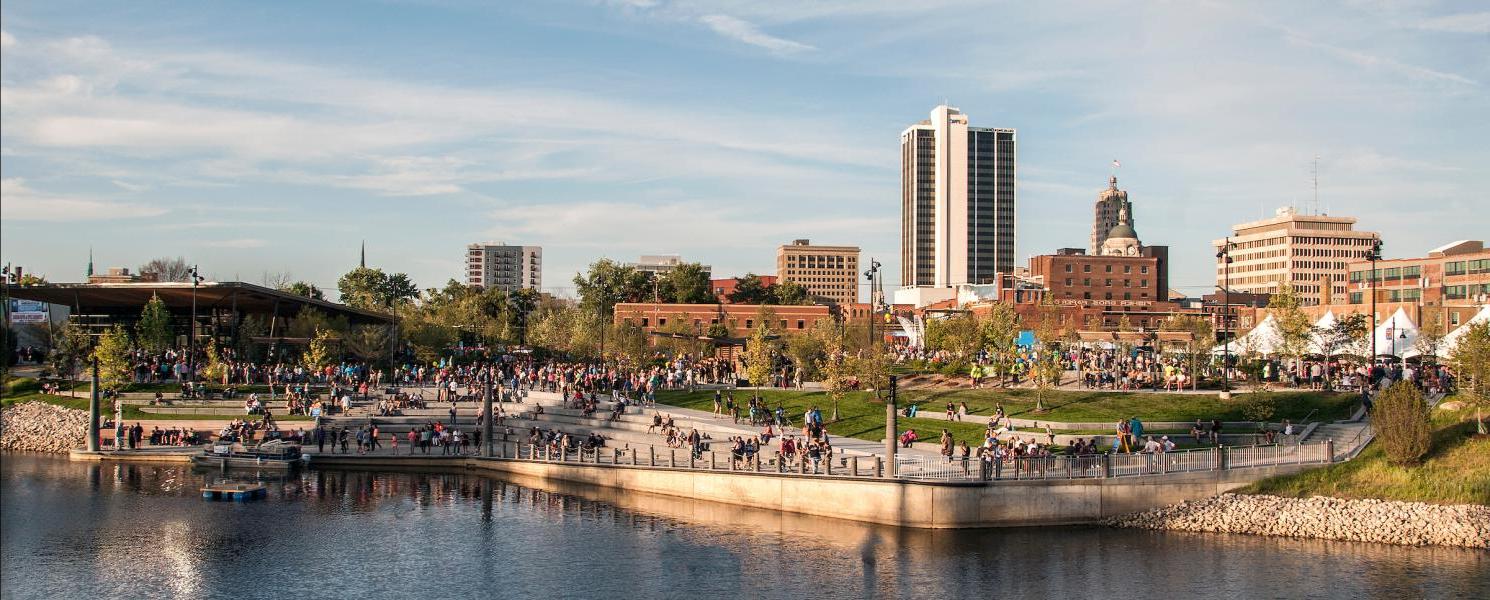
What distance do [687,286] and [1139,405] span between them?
8464cm

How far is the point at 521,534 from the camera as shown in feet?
122

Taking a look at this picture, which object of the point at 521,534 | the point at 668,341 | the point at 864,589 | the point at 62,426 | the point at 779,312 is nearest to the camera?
the point at 864,589

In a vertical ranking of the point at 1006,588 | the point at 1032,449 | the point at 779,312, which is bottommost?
the point at 1006,588

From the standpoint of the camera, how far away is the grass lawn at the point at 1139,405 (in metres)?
46.4

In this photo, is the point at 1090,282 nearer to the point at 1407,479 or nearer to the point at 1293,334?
the point at 1293,334

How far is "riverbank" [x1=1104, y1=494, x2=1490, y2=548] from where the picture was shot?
3566 centimetres

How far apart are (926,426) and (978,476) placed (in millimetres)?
10915

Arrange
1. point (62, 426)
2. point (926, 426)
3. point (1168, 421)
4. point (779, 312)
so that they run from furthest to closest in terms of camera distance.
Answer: point (779, 312) → point (62, 426) → point (926, 426) → point (1168, 421)

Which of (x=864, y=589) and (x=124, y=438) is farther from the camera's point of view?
(x=124, y=438)

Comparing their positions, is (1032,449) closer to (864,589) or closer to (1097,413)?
(1097,413)

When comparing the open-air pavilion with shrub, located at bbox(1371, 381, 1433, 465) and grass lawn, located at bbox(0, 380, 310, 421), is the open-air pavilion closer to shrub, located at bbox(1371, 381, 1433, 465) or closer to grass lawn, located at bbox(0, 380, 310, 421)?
grass lawn, located at bbox(0, 380, 310, 421)

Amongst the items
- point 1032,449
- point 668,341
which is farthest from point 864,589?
point 668,341

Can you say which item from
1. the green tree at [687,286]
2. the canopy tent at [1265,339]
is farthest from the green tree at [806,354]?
the green tree at [687,286]

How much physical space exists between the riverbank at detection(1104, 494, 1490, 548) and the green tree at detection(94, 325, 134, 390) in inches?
1989
